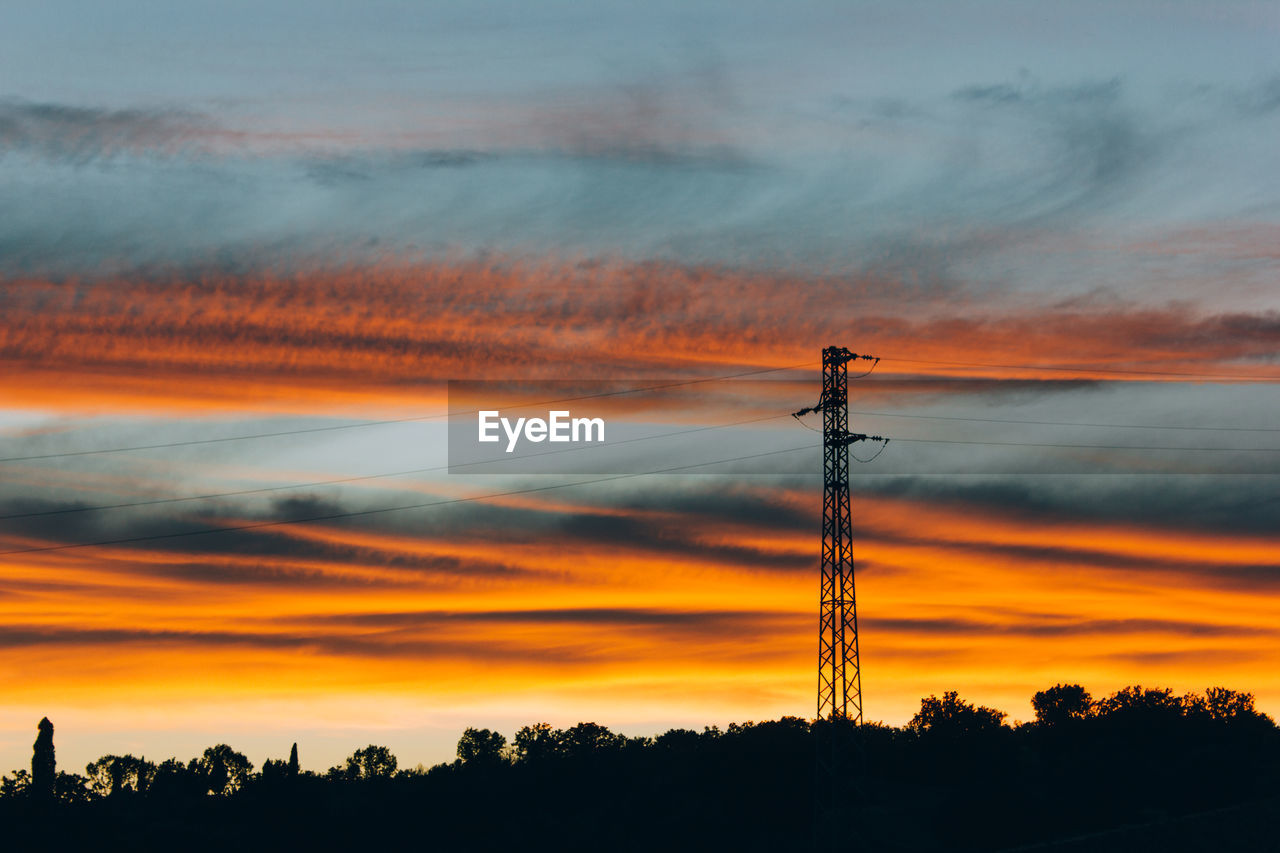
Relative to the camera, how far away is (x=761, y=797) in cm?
A: 14438

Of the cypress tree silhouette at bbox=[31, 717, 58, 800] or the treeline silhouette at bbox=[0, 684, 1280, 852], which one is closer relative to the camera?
the treeline silhouette at bbox=[0, 684, 1280, 852]

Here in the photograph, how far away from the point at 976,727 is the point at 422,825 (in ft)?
253

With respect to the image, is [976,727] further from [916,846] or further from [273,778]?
[273,778]

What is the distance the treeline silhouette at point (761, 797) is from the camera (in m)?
126

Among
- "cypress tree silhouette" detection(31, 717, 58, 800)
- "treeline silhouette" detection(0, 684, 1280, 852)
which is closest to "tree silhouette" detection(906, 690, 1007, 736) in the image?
"treeline silhouette" detection(0, 684, 1280, 852)

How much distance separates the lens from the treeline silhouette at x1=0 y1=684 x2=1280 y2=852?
4953 inches

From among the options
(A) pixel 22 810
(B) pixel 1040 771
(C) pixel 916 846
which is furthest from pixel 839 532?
(A) pixel 22 810

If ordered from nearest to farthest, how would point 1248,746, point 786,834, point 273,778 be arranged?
point 786,834
point 1248,746
point 273,778

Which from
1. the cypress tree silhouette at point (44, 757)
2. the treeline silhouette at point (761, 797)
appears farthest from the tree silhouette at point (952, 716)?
the cypress tree silhouette at point (44, 757)

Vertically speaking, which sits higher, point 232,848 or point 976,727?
point 976,727

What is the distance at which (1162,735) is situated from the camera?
519ft

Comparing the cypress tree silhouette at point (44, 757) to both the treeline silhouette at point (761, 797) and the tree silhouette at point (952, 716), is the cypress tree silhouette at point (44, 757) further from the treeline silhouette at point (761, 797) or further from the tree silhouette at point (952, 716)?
the tree silhouette at point (952, 716)

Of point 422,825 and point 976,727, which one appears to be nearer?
point 422,825

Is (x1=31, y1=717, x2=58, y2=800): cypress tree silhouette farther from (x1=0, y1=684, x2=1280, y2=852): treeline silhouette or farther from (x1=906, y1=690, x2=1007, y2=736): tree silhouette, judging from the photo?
(x1=906, y1=690, x2=1007, y2=736): tree silhouette
